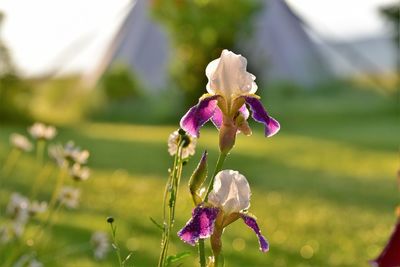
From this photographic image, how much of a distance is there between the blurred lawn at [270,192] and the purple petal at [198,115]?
10.5ft

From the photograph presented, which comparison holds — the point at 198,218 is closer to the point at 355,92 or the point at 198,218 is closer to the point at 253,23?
the point at 253,23

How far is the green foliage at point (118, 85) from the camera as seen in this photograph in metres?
23.6

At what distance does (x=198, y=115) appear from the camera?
173 centimetres

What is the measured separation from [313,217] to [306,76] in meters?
21.6

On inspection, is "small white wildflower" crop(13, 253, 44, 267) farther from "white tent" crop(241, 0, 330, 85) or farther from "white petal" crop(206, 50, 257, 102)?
"white tent" crop(241, 0, 330, 85)

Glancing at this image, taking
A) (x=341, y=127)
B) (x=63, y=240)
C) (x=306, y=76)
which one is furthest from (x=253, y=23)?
(x=63, y=240)

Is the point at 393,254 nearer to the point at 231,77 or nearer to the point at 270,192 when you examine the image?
the point at 231,77

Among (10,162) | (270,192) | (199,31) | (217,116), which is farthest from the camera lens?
(199,31)

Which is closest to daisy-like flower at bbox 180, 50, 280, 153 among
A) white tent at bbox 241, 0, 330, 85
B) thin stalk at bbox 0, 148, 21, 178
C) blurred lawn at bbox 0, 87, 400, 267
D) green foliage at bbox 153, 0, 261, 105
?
blurred lawn at bbox 0, 87, 400, 267


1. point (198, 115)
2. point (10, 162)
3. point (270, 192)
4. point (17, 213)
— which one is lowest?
point (198, 115)

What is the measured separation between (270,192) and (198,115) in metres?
8.04

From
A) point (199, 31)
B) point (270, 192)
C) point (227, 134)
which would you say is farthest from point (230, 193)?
point (199, 31)

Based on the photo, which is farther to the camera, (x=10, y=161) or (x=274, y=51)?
(x=274, y=51)

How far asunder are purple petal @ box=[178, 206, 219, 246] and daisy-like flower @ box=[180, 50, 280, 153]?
16 centimetres
